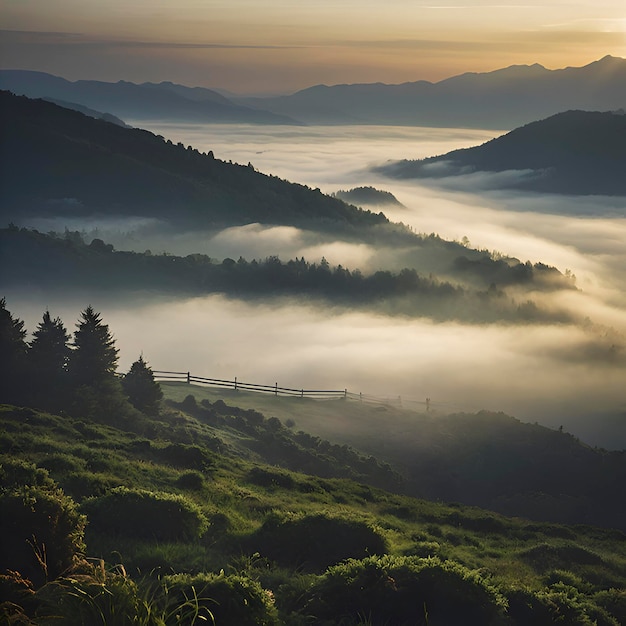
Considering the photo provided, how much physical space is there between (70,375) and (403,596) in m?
40.8

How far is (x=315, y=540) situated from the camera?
1683cm

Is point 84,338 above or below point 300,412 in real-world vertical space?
above

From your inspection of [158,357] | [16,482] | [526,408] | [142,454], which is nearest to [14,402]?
[142,454]

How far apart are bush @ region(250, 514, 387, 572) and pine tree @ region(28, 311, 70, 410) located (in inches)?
1207

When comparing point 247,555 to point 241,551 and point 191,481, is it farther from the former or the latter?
point 191,481

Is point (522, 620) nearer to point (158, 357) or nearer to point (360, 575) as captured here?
point (360, 575)

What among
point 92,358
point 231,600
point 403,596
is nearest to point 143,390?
point 92,358


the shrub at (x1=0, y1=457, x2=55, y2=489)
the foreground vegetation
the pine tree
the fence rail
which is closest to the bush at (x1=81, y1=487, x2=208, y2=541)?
the foreground vegetation

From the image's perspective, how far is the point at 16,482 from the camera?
682 inches

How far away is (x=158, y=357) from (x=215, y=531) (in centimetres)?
15750

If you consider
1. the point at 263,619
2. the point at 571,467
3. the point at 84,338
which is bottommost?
the point at 571,467

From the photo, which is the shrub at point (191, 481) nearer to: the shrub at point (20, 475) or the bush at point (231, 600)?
the shrub at point (20, 475)

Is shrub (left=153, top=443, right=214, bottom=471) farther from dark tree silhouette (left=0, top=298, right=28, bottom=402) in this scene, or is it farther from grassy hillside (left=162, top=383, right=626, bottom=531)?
grassy hillside (left=162, top=383, right=626, bottom=531)

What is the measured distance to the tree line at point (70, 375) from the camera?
45.8 m
